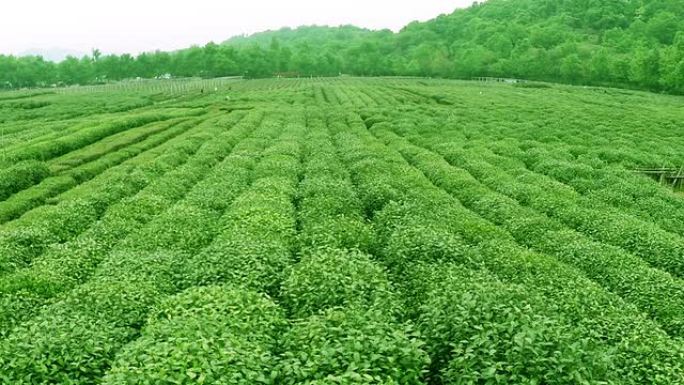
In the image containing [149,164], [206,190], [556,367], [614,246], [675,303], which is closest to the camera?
[556,367]

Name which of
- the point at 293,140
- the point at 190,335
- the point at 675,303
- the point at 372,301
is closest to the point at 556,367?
the point at 372,301

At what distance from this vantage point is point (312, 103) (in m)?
103

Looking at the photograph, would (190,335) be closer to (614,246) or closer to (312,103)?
(614,246)

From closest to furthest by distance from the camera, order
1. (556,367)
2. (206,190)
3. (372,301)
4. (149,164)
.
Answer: (556,367) → (372,301) → (206,190) → (149,164)

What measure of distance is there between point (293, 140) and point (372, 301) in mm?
39881

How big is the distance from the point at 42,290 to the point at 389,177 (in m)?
22.8

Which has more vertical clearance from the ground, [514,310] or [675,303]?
[514,310]

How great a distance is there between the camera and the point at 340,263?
19828 millimetres

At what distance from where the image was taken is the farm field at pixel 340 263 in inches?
544

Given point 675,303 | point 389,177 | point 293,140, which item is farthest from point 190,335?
point 293,140

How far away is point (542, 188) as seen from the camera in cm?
3812

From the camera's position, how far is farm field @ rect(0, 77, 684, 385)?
45.3 feet

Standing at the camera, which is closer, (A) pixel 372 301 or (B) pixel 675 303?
(A) pixel 372 301

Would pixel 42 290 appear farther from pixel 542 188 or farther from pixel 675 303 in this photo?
pixel 542 188
